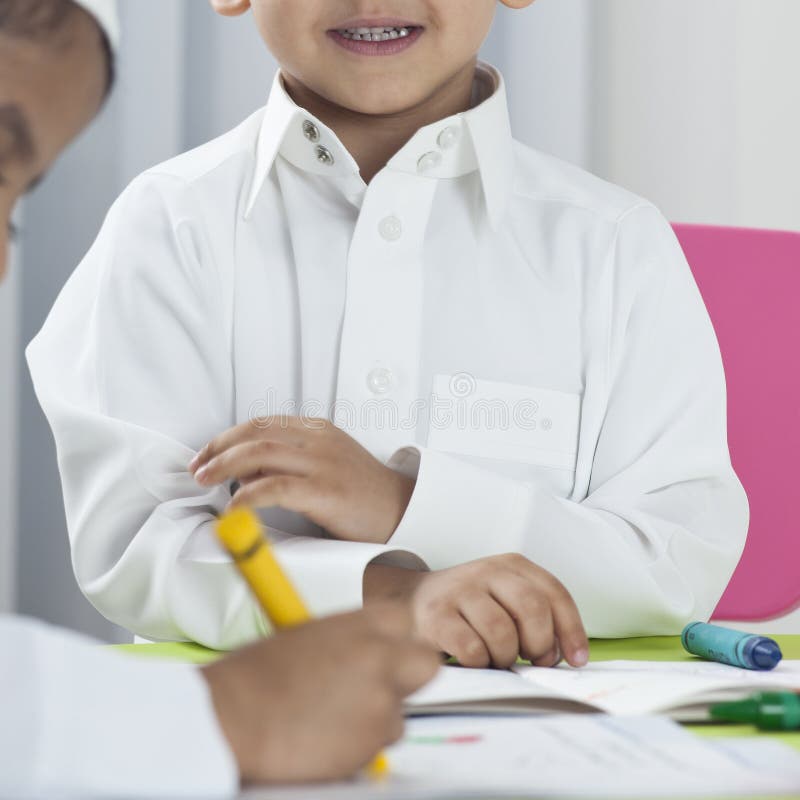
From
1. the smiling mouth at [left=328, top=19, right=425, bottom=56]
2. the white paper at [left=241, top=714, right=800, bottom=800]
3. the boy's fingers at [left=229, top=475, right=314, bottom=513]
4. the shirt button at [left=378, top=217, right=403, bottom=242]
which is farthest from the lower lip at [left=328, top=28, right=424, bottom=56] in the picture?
the white paper at [left=241, top=714, right=800, bottom=800]

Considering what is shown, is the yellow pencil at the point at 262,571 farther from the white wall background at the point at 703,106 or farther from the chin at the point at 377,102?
the white wall background at the point at 703,106

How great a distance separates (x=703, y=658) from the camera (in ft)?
2.06

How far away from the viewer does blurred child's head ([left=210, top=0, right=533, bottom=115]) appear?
0.83m

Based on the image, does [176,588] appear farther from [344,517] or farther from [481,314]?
[481,314]

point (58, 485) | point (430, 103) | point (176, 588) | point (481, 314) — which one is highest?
point (430, 103)

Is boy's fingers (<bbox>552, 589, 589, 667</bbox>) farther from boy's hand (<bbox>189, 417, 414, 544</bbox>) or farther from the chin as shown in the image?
the chin

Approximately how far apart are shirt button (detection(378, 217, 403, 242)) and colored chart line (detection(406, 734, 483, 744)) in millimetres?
498

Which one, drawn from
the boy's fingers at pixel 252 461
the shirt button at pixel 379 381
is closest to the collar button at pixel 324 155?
the shirt button at pixel 379 381

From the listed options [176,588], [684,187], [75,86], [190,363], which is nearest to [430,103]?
[190,363]

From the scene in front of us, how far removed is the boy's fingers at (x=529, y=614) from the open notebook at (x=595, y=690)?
2 centimetres

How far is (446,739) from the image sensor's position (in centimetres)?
40

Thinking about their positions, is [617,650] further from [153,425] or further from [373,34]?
[373,34]

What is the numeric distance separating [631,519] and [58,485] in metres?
0.73

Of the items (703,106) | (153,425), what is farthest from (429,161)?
(703,106)
